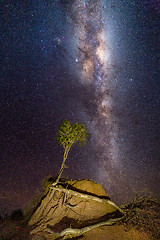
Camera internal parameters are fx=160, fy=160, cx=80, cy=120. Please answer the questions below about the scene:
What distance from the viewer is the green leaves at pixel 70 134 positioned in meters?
14.6

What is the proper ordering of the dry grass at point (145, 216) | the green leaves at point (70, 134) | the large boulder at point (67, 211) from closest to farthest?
the dry grass at point (145, 216), the large boulder at point (67, 211), the green leaves at point (70, 134)

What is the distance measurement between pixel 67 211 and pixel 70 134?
6.16 m

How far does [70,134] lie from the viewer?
1455 centimetres

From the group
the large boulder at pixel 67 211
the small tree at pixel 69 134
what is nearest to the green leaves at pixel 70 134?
Answer: the small tree at pixel 69 134

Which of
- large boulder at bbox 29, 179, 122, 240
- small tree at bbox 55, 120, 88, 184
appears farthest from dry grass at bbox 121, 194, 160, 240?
small tree at bbox 55, 120, 88, 184

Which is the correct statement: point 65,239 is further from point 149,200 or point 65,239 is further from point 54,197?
point 149,200

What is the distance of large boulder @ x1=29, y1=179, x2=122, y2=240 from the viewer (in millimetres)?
11125

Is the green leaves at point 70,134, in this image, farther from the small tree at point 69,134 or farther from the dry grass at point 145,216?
the dry grass at point 145,216

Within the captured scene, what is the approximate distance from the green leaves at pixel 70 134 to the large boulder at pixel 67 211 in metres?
3.89

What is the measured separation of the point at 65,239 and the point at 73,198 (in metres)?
4.05

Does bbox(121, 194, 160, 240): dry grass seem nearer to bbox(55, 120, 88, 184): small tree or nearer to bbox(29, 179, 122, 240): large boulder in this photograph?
bbox(29, 179, 122, 240): large boulder

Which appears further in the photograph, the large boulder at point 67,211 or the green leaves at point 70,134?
the green leaves at point 70,134

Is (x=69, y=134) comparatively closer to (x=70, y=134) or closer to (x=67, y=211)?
(x=70, y=134)

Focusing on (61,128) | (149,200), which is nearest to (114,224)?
(149,200)
